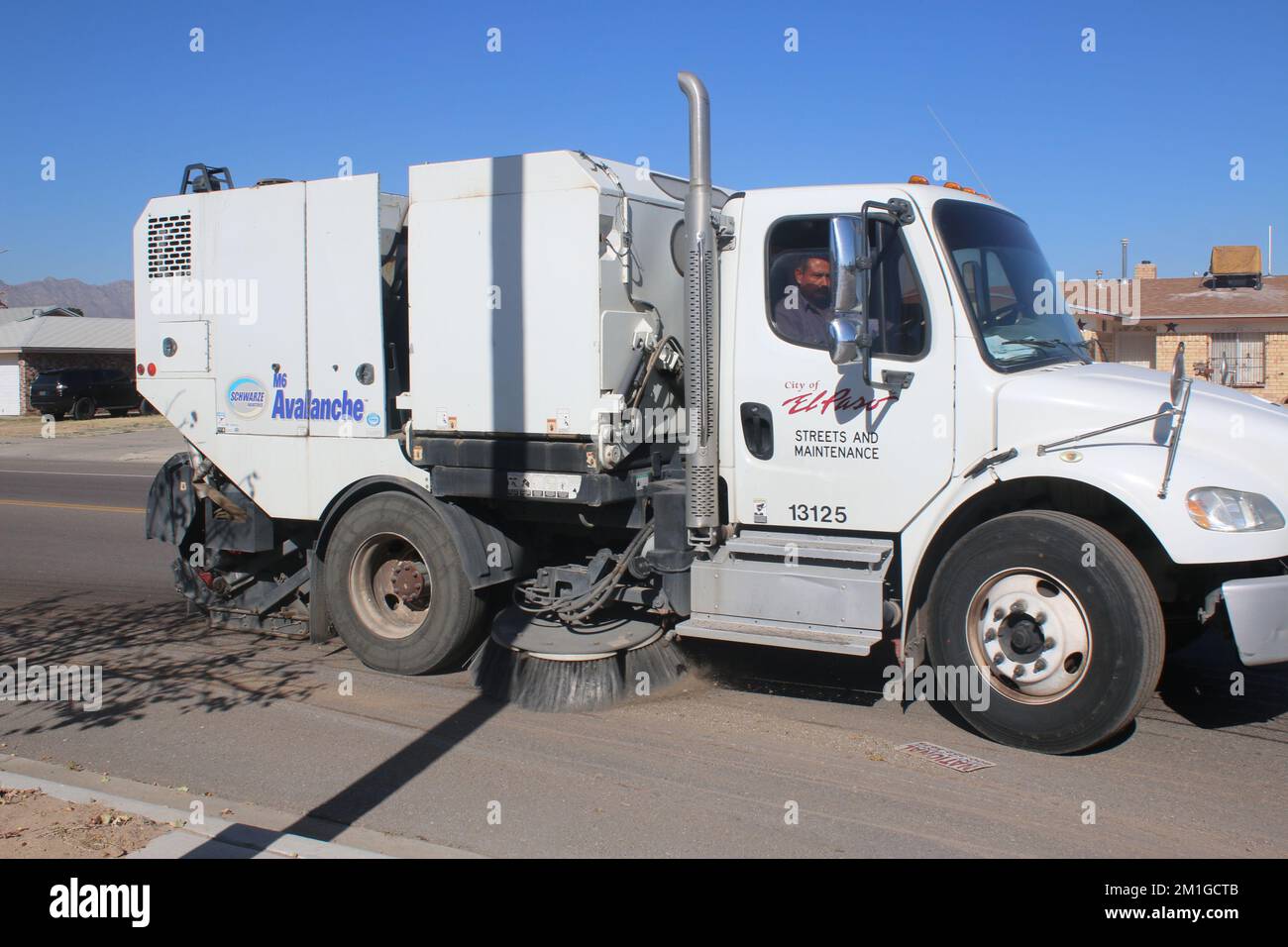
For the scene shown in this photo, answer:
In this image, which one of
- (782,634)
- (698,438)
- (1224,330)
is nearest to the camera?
(782,634)

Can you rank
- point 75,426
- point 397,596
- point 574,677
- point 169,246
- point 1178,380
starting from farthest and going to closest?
point 75,426, point 169,246, point 397,596, point 574,677, point 1178,380

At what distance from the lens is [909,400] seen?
583cm

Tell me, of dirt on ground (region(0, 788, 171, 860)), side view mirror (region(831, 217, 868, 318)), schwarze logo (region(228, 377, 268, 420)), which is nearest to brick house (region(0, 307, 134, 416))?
Result: schwarze logo (region(228, 377, 268, 420))

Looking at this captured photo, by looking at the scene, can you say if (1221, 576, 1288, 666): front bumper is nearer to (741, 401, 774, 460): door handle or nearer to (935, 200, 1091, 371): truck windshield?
(935, 200, 1091, 371): truck windshield

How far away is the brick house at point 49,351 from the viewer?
4525 centimetres

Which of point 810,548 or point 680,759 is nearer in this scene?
point 680,759

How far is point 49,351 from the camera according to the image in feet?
150

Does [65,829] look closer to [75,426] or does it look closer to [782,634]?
[782,634]

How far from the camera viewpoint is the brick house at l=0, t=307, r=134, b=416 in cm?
4525

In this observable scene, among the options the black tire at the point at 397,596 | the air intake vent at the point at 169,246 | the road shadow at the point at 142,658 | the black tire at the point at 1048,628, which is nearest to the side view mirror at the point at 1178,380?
the black tire at the point at 1048,628

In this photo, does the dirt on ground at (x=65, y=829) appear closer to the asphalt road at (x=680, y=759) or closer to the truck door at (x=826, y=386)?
the asphalt road at (x=680, y=759)

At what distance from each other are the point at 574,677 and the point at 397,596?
1.58 m

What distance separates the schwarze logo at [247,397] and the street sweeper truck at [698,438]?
0.06ft

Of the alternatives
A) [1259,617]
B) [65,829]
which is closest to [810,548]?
[1259,617]
